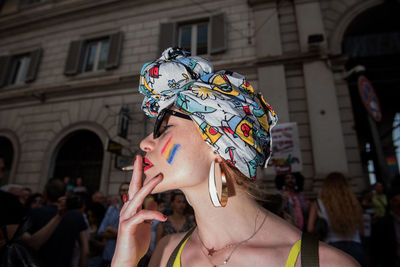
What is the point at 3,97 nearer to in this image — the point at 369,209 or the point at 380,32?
the point at 369,209

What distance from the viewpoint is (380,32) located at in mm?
9180

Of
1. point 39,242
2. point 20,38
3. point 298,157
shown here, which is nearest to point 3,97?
point 20,38

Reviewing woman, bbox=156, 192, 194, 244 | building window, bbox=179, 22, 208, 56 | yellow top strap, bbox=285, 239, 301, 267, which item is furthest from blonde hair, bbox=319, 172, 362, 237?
building window, bbox=179, 22, 208, 56

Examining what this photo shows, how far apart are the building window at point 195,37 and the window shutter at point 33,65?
20.8 ft

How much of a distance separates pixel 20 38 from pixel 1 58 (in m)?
1.27

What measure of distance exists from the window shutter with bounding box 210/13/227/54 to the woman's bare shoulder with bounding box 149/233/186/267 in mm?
7497

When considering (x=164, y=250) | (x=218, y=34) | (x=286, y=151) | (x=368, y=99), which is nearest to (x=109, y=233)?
(x=164, y=250)

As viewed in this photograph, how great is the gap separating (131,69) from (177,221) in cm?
674

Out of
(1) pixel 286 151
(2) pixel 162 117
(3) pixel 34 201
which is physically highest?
(1) pixel 286 151

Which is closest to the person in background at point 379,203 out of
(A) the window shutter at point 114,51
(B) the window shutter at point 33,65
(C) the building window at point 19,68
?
(A) the window shutter at point 114,51

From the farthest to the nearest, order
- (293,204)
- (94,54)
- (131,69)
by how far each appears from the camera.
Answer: (94,54)
(131,69)
(293,204)

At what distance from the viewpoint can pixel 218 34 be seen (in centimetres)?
797

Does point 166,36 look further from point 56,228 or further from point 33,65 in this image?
point 56,228

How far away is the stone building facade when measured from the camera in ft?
22.0
